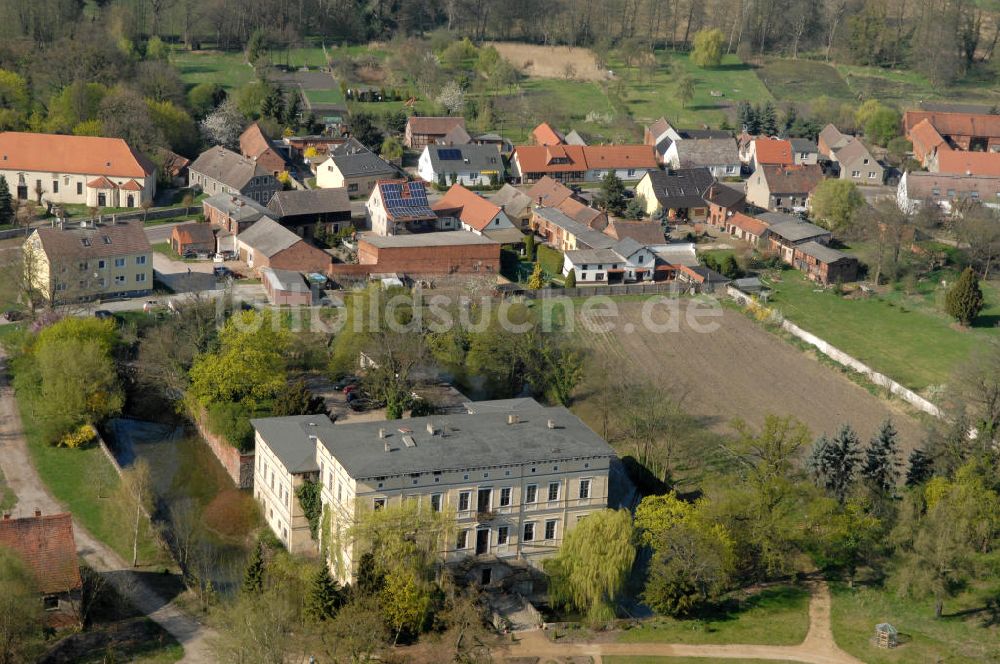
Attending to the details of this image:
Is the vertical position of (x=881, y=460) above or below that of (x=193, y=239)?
above

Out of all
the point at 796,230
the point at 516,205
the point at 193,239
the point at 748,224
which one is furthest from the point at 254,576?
the point at 748,224

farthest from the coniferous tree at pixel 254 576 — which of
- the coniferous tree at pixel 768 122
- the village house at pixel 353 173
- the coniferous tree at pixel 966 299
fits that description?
the coniferous tree at pixel 768 122

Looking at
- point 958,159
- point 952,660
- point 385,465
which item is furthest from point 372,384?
point 958,159

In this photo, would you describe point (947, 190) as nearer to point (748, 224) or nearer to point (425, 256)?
point (748, 224)

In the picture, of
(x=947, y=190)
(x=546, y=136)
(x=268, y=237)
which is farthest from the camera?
(x=546, y=136)

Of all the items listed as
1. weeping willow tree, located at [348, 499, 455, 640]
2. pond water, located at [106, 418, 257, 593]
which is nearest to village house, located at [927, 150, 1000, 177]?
pond water, located at [106, 418, 257, 593]

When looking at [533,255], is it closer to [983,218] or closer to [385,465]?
[983,218]
